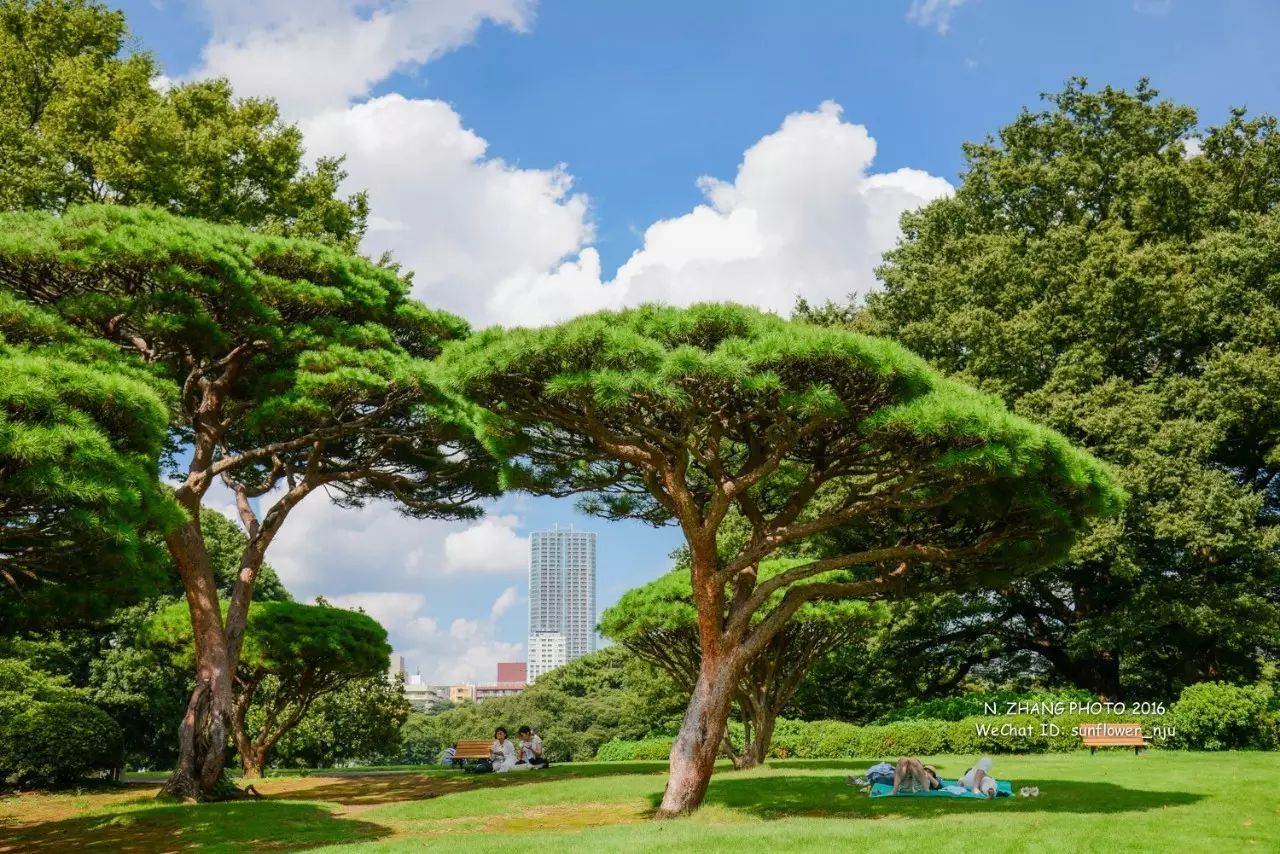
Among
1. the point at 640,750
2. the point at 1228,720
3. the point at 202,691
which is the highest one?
the point at 202,691

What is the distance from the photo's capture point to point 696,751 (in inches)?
448

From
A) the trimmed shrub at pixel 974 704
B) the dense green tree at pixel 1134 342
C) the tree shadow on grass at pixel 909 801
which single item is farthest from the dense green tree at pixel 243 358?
A: the dense green tree at pixel 1134 342

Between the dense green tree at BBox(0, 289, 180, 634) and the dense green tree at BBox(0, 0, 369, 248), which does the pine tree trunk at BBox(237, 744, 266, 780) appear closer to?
the dense green tree at BBox(0, 289, 180, 634)

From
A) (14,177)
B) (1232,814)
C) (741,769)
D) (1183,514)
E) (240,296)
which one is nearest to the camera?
(1232,814)

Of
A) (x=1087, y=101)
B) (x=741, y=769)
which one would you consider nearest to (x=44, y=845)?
(x=741, y=769)

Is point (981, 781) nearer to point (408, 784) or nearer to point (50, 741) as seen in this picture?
point (408, 784)

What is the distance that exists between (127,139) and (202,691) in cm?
977

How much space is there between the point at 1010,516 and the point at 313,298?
1124cm

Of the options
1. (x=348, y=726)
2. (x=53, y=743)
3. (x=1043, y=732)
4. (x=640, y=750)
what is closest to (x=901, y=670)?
(x=640, y=750)

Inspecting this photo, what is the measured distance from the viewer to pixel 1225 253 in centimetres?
2367

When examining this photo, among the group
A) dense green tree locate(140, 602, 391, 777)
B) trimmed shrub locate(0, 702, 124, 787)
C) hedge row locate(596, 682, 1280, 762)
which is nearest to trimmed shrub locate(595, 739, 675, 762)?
hedge row locate(596, 682, 1280, 762)

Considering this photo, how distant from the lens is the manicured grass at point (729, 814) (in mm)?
8656

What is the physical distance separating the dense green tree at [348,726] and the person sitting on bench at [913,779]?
60.7 feet

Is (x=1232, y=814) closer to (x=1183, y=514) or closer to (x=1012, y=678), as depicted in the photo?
(x=1183, y=514)
